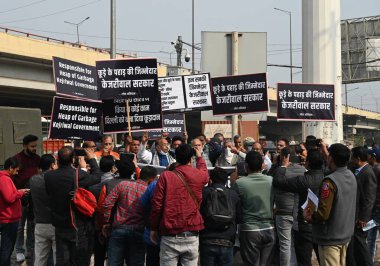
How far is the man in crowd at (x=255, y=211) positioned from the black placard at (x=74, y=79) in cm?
591

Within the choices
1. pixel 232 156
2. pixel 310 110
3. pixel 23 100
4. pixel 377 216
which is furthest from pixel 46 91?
pixel 377 216

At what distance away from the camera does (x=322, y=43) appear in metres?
20.9

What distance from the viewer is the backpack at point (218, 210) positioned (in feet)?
20.6

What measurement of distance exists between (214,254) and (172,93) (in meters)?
7.62

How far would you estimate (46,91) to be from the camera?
3319cm

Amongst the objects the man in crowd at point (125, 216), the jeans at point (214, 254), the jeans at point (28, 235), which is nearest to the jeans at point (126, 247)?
the man in crowd at point (125, 216)

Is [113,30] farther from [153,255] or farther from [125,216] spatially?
[125,216]

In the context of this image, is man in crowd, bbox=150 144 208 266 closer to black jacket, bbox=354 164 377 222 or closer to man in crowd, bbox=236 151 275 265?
man in crowd, bbox=236 151 275 265

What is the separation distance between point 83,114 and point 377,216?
593 cm

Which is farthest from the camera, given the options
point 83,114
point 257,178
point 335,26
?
point 335,26

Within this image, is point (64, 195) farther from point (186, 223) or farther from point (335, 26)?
point (335, 26)

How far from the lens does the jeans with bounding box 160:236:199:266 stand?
6.13 metres

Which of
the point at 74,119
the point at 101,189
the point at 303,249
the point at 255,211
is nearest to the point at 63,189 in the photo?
→ the point at 101,189

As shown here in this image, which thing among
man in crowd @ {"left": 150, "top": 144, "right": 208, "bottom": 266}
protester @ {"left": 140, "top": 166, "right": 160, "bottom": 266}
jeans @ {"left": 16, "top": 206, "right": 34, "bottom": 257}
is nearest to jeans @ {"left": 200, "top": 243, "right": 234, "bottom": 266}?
man in crowd @ {"left": 150, "top": 144, "right": 208, "bottom": 266}
